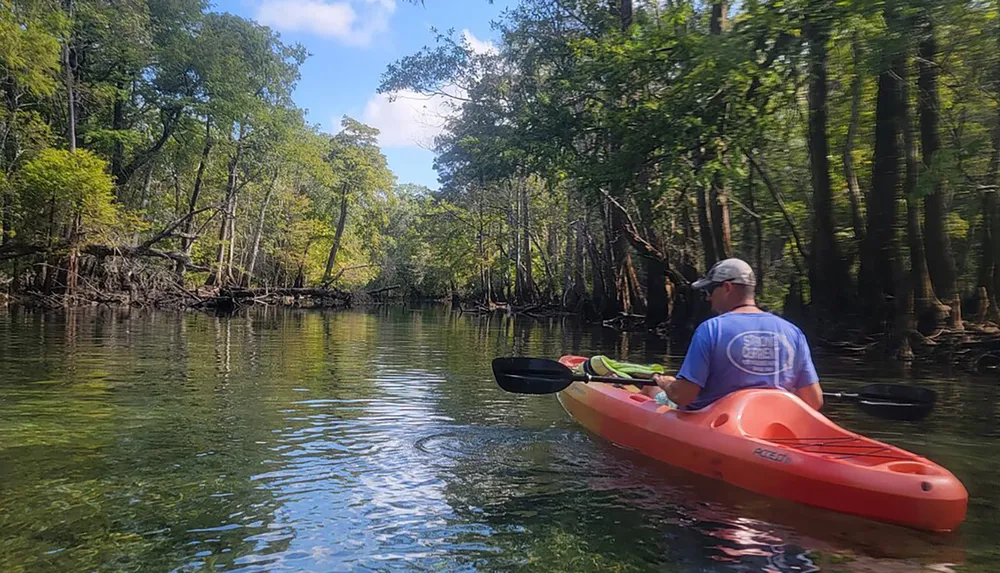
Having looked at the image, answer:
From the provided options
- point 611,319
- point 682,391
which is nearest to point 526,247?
point 611,319

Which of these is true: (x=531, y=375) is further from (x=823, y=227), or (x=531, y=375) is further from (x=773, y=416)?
(x=823, y=227)

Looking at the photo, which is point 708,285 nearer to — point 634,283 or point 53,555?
point 53,555

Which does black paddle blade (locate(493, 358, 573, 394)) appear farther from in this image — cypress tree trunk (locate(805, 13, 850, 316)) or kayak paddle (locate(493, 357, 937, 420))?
cypress tree trunk (locate(805, 13, 850, 316))

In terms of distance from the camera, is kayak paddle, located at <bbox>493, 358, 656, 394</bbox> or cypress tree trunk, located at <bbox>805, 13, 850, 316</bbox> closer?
kayak paddle, located at <bbox>493, 358, 656, 394</bbox>

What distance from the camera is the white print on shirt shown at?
14.0 ft

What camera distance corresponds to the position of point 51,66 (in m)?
19.9

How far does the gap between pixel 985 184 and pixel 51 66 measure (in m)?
21.9

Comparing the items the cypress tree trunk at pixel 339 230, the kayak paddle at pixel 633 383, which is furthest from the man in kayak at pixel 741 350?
the cypress tree trunk at pixel 339 230

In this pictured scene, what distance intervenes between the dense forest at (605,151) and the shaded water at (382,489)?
509cm

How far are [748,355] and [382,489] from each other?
2.27 meters

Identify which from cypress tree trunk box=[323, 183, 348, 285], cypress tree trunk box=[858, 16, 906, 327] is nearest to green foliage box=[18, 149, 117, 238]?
cypress tree trunk box=[858, 16, 906, 327]

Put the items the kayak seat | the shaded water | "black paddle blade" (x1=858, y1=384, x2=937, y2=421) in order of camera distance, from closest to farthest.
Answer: the shaded water < the kayak seat < "black paddle blade" (x1=858, y1=384, x2=937, y2=421)

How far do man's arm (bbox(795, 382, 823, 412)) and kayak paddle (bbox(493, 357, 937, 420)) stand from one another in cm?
44

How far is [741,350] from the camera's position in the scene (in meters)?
4.30
